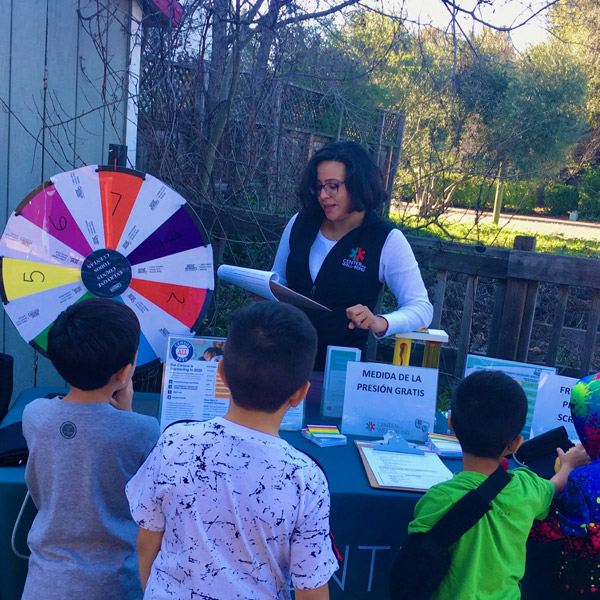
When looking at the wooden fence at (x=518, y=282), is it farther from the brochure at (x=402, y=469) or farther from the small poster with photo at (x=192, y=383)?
the small poster with photo at (x=192, y=383)

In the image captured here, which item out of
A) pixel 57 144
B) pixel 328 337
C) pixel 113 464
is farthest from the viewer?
pixel 57 144

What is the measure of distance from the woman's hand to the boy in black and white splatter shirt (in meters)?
Answer: 0.93

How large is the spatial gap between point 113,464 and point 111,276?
0.92 meters

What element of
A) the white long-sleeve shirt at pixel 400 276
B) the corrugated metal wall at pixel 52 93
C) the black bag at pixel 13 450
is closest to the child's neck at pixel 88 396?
the black bag at pixel 13 450

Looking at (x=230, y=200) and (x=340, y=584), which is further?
(x=230, y=200)

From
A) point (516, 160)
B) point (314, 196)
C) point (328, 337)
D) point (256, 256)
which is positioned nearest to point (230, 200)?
point (256, 256)

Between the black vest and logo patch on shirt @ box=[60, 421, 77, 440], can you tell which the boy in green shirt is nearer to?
logo patch on shirt @ box=[60, 421, 77, 440]

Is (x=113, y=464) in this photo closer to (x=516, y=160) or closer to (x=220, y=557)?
(x=220, y=557)

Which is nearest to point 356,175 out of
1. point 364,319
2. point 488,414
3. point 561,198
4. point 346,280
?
point 346,280

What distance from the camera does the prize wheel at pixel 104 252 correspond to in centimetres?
224

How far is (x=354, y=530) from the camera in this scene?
1802mm

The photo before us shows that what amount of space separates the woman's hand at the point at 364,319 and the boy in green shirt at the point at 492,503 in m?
0.69

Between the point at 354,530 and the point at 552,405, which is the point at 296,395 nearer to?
the point at 354,530

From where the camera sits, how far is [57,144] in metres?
3.38
